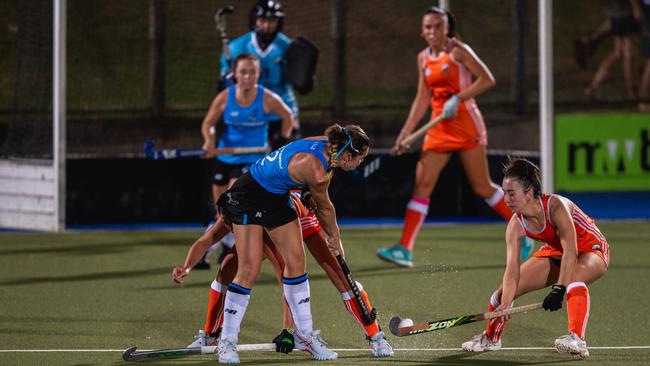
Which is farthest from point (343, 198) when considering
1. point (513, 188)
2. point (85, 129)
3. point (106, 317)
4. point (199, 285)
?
point (513, 188)

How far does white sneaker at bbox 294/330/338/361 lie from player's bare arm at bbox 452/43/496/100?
330 cm

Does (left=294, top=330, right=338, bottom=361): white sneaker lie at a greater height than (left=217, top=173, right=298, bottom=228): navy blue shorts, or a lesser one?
lesser

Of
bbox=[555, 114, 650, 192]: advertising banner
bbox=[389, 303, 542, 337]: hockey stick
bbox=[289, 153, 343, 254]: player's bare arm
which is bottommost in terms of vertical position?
bbox=[389, 303, 542, 337]: hockey stick

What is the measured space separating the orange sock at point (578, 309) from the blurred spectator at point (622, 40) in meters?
8.14

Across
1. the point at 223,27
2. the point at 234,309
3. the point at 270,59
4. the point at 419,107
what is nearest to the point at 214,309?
the point at 234,309

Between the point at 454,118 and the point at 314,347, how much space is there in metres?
3.36

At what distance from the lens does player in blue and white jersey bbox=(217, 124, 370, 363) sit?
571 cm

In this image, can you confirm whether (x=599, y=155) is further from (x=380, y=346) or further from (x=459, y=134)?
(x=380, y=346)

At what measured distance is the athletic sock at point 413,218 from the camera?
8906mm

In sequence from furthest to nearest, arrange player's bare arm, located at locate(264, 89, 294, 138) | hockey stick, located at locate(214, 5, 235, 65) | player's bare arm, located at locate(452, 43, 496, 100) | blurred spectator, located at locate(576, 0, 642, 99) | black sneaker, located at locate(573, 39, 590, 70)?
black sneaker, located at locate(573, 39, 590, 70) < blurred spectator, located at locate(576, 0, 642, 99) < hockey stick, located at locate(214, 5, 235, 65) < player's bare arm, located at locate(264, 89, 294, 138) < player's bare arm, located at locate(452, 43, 496, 100)

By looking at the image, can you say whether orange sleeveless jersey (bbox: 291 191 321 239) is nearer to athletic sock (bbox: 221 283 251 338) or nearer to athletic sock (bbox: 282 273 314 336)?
athletic sock (bbox: 282 273 314 336)

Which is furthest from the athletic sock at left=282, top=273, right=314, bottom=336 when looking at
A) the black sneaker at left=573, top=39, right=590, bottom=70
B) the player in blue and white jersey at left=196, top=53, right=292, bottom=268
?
the black sneaker at left=573, top=39, right=590, bottom=70

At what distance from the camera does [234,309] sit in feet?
18.8

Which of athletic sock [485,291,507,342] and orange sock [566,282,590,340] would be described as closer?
orange sock [566,282,590,340]
